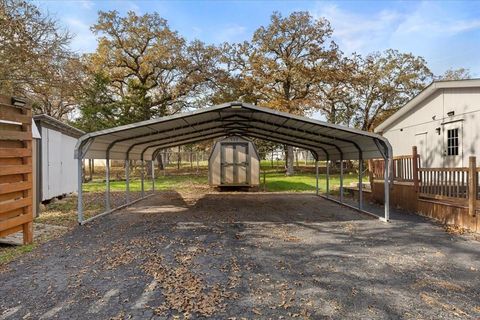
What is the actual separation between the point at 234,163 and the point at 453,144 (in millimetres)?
8347

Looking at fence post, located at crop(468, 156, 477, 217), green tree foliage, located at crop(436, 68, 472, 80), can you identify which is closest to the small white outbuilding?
fence post, located at crop(468, 156, 477, 217)

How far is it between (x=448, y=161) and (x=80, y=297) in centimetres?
1158

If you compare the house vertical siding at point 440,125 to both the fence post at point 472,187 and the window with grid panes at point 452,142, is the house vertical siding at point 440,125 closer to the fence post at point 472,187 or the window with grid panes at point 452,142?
the window with grid panes at point 452,142

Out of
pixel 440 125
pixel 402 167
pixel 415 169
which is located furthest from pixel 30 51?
pixel 440 125

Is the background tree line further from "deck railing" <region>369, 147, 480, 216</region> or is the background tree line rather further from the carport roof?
"deck railing" <region>369, 147, 480, 216</region>

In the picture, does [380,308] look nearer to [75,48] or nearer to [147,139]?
[147,139]

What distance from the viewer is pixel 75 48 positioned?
→ 583 inches

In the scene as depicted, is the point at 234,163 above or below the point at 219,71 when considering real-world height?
below

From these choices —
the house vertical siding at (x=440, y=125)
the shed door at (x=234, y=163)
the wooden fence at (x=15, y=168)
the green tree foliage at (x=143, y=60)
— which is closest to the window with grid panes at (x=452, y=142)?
the house vertical siding at (x=440, y=125)

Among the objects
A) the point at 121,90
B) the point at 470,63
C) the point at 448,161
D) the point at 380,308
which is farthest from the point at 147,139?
the point at 470,63

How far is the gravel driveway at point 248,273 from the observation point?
3.25 meters

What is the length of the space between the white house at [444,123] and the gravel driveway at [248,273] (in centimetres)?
442

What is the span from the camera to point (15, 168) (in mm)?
5559

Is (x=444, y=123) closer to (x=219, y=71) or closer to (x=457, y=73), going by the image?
(x=219, y=71)
